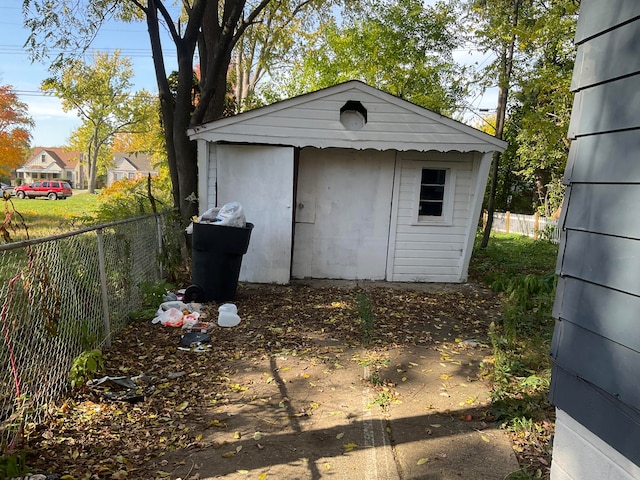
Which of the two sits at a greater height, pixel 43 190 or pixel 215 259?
pixel 215 259

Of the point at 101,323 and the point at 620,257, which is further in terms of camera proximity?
the point at 101,323

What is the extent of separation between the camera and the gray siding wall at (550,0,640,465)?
170 centimetres

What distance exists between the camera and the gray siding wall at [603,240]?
5.57 ft

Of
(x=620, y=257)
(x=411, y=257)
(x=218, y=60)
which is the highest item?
(x=218, y=60)

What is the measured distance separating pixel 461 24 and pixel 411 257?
11.3 meters

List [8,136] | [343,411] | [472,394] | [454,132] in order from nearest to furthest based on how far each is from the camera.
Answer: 1. [343,411]
2. [472,394]
3. [454,132]
4. [8,136]

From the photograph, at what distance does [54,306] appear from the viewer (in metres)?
3.40

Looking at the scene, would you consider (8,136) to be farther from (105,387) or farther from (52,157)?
(52,157)

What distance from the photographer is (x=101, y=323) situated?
174 inches

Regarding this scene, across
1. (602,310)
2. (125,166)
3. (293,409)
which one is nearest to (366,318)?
(293,409)

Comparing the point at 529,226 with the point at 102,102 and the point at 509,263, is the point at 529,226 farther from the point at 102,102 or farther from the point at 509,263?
the point at 102,102

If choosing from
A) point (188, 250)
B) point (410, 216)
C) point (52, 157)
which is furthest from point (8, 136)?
point (52, 157)

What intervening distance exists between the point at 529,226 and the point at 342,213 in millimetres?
13938

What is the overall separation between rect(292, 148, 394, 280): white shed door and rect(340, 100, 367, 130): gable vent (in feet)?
1.97
